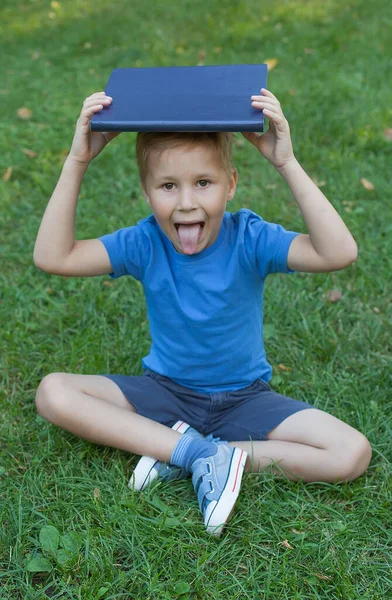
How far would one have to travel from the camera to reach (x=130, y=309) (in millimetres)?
3320

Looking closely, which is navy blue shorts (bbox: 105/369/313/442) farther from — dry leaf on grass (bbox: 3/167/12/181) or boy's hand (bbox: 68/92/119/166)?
dry leaf on grass (bbox: 3/167/12/181)

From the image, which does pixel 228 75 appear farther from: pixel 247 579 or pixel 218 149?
pixel 247 579

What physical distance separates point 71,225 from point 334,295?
1.43 metres

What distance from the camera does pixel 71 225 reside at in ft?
7.65

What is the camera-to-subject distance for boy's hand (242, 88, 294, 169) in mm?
2006

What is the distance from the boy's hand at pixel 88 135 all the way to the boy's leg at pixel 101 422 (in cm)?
76

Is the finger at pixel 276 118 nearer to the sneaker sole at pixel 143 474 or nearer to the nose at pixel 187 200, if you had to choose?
the nose at pixel 187 200

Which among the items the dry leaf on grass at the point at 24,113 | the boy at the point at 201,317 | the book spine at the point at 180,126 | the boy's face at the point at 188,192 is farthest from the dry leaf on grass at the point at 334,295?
the dry leaf on grass at the point at 24,113

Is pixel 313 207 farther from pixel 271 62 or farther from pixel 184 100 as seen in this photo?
pixel 271 62

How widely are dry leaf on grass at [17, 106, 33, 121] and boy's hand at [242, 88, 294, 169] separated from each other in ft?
11.5

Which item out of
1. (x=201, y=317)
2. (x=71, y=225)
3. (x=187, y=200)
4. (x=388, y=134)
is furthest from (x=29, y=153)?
(x=187, y=200)

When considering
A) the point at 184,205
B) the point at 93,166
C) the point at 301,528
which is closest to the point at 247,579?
the point at 301,528

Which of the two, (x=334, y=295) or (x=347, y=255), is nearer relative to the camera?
(x=347, y=255)

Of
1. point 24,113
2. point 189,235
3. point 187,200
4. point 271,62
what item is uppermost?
point 271,62
